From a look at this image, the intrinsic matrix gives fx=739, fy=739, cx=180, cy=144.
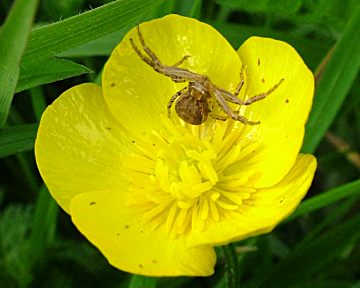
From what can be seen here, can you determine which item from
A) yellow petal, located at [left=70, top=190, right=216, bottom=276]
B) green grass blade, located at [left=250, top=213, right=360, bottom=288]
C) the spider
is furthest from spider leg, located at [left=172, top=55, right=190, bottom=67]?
green grass blade, located at [left=250, top=213, right=360, bottom=288]

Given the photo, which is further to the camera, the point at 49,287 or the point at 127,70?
the point at 49,287

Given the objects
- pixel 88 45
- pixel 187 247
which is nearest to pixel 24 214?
pixel 88 45

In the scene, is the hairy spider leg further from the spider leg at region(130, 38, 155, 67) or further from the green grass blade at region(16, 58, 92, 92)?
the green grass blade at region(16, 58, 92, 92)

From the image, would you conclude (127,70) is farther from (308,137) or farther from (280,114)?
(308,137)

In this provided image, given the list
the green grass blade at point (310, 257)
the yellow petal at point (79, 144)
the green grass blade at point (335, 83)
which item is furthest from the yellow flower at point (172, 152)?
the green grass blade at point (310, 257)

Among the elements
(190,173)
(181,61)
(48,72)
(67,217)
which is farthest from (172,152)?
(67,217)
